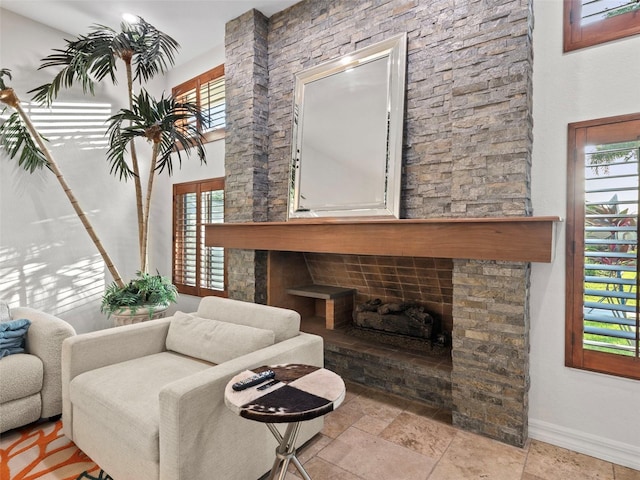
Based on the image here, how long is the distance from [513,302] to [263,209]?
2459mm

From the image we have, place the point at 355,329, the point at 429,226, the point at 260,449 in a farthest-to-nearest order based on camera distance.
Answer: the point at 355,329 < the point at 429,226 < the point at 260,449

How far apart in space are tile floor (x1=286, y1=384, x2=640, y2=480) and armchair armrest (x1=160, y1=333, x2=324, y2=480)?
1.23 feet

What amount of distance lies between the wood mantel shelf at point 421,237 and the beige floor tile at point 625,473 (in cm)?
122

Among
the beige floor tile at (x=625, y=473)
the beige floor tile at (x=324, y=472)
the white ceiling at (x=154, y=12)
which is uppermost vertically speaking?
the white ceiling at (x=154, y=12)

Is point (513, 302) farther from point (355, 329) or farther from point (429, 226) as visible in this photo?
point (355, 329)

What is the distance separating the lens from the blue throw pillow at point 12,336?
2.32m

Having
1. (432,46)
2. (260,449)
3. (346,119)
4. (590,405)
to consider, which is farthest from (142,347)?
(432,46)

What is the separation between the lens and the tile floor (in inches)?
74.0

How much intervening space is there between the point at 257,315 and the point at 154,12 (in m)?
3.46

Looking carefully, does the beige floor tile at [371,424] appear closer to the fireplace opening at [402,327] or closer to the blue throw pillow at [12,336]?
the fireplace opening at [402,327]

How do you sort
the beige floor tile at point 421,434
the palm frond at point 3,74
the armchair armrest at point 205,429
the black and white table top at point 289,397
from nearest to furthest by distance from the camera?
the black and white table top at point 289,397 < the armchair armrest at point 205,429 < the beige floor tile at point 421,434 < the palm frond at point 3,74

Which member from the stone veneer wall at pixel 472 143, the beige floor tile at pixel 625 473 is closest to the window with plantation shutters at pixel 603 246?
the stone veneer wall at pixel 472 143

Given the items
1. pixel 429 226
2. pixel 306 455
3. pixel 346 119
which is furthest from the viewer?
pixel 346 119

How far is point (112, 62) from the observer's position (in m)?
3.51
